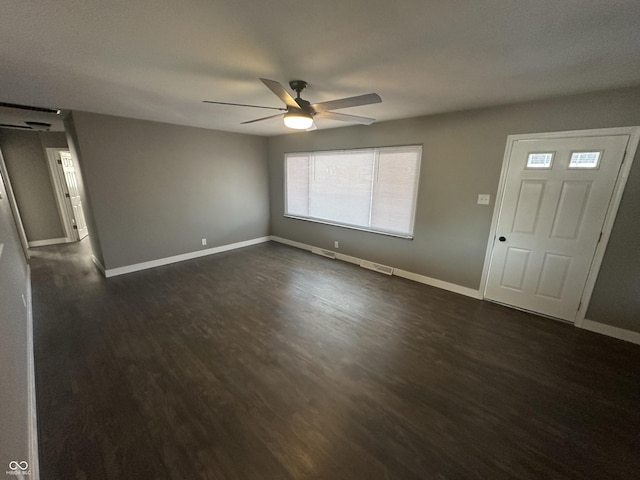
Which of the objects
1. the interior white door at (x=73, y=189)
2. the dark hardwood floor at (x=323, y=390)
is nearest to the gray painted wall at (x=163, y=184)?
the dark hardwood floor at (x=323, y=390)

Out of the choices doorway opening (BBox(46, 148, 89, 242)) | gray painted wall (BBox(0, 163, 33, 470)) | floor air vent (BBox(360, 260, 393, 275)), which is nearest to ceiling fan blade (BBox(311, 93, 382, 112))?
gray painted wall (BBox(0, 163, 33, 470))

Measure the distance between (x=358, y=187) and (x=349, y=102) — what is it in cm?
241

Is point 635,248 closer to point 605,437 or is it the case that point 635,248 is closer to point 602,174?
point 602,174

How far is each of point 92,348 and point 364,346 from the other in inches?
104

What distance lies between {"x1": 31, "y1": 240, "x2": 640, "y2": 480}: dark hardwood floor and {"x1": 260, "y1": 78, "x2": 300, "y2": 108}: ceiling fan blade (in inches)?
89.0

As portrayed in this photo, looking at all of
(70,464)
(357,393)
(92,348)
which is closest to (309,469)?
(357,393)

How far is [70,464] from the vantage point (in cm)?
141

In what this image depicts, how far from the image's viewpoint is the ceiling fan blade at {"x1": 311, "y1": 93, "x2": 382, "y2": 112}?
1.87m

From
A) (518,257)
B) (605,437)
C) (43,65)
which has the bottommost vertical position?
(605,437)

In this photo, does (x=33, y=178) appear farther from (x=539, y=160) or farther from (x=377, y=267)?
(x=539, y=160)

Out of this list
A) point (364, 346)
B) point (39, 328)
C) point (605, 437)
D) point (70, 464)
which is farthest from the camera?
point (39, 328)

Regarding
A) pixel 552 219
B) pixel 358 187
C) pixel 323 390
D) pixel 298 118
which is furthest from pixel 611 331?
pixel 298 118

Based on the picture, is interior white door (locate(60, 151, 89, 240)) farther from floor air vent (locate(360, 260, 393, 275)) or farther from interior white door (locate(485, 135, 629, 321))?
interior white door (locate(485, 135, 629, 321))

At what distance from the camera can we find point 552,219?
111 inches
